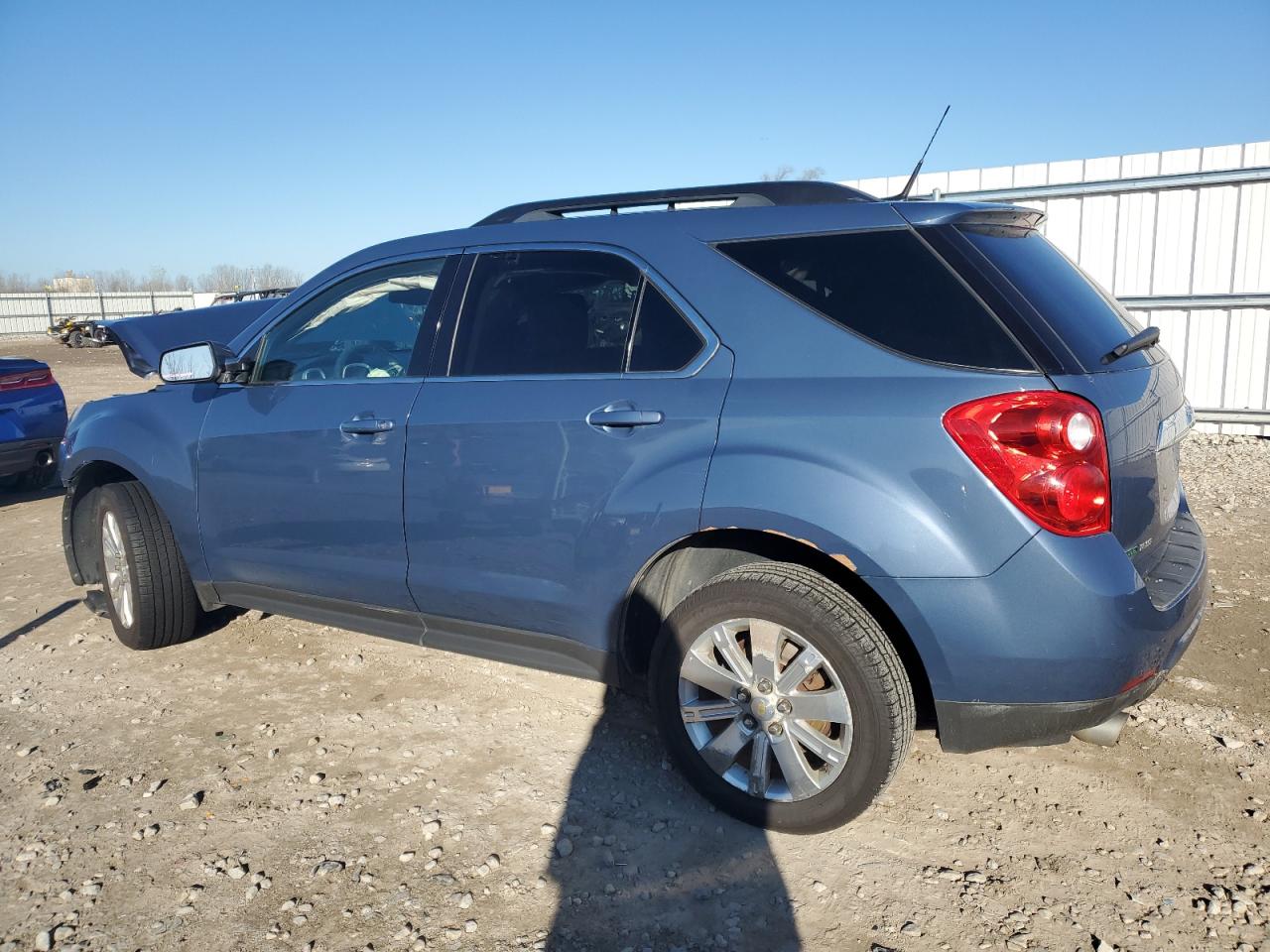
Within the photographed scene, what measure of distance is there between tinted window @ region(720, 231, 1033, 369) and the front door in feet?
4.47

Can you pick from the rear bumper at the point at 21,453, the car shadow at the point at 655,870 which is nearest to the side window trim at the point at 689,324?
the car shadow at the point at 655,870

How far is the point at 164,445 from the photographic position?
157 inches

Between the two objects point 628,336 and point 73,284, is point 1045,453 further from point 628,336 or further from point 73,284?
point 73,284

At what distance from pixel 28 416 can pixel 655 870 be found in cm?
684

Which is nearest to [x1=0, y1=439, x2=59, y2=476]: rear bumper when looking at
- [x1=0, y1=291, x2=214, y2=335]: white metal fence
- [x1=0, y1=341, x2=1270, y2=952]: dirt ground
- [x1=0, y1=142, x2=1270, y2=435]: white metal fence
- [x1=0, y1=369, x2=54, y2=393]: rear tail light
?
[x1=0, y1=369, x2=54, y2=393]: rear tail light

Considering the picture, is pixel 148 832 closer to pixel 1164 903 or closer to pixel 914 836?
pixel 914 836

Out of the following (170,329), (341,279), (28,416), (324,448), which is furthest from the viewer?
(28,416)

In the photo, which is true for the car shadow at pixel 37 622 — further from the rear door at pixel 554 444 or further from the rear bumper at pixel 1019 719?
the rear bumper at pixel 1019 719

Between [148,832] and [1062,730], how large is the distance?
2.71 metres

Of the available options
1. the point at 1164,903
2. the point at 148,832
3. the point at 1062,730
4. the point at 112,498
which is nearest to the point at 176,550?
the point at 112,498

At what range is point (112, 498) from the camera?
417 centimetres

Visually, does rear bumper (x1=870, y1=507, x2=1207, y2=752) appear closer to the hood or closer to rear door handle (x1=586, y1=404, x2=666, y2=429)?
rear door handle (x1=586, y1=404, x2=666, y2=429)

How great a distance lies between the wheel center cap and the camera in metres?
2.68

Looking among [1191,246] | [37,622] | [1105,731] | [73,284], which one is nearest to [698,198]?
[1105,731]
